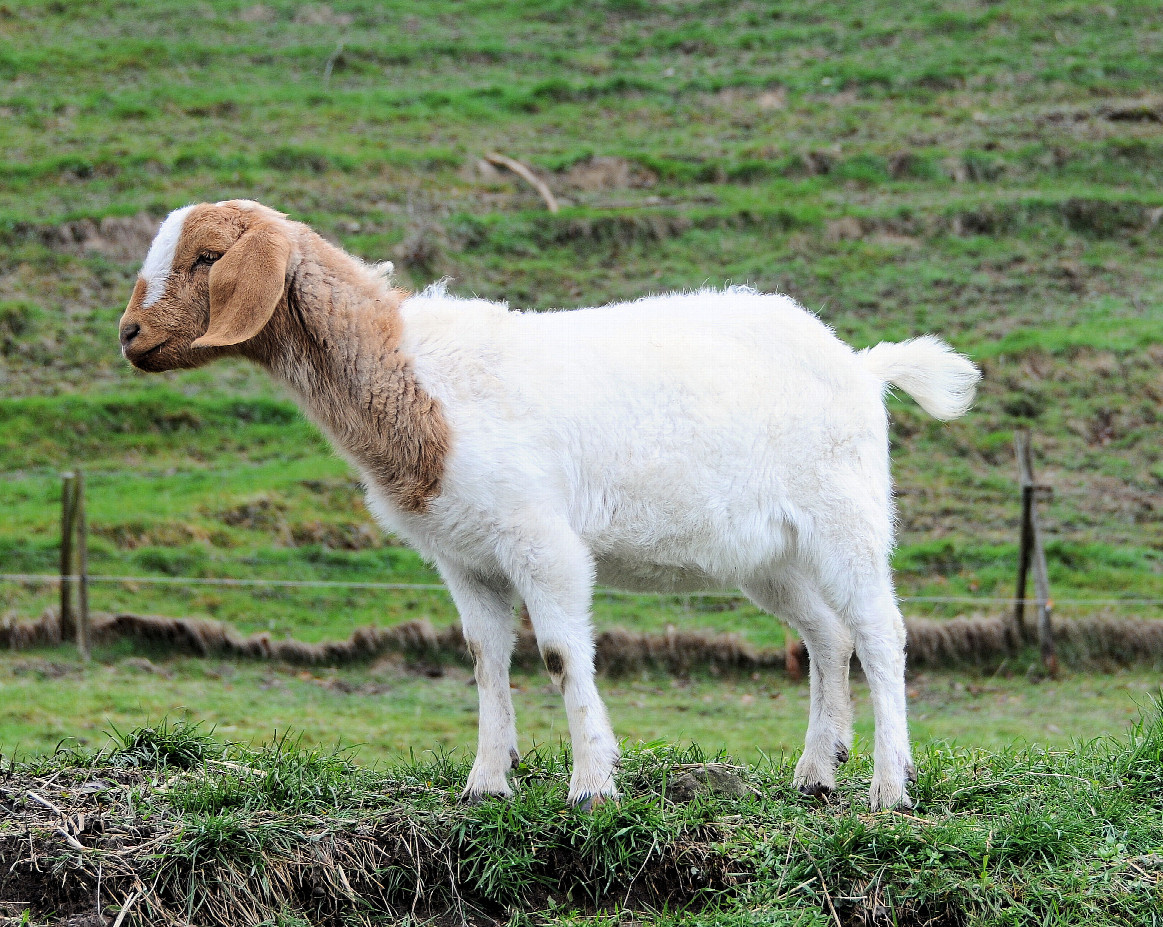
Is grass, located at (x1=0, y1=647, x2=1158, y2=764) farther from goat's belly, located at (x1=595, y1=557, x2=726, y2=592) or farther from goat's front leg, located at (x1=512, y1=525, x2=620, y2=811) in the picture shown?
goat's front leg, located at (x1=512, y1=525, x2=620, y2=811)

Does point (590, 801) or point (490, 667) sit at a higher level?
point (490, 667)

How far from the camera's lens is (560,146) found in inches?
909

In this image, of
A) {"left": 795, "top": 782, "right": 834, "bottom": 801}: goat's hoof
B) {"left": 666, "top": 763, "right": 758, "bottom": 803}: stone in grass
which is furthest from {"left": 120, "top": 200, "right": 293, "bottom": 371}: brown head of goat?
{"left": 795, "top": 782, "right": 834, "bottom": 801}: goat's hoof

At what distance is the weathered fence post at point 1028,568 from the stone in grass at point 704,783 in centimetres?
706

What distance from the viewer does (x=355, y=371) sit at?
601cm

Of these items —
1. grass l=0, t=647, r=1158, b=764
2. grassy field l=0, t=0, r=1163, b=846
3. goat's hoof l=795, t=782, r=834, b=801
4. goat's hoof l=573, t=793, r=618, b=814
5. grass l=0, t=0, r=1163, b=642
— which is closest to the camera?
goat's hoof l=573, t=793, r=618, b=814

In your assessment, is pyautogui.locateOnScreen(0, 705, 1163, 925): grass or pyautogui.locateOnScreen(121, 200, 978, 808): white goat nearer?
pyautogui.locateOnScreen(0, 705, 1163, 925): grass

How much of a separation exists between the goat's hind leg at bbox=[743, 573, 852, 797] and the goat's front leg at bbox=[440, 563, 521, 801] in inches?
54.7

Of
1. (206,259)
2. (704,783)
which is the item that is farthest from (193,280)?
(704,783)

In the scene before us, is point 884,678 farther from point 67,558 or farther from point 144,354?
point 67,558

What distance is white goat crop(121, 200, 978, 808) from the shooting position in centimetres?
580

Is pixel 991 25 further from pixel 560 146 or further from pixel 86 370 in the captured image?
pixel 86 370

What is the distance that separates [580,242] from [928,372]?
Answer: 13960mm

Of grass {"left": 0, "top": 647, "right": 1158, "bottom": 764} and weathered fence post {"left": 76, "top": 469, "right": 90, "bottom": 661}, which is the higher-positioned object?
weathered fence post {"left": 76, "top": 469, "right": 90, "bottom": 661}
